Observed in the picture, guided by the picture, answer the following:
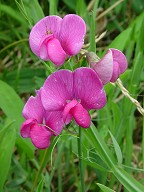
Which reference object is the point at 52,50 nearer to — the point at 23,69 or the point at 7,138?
the point at 7,138

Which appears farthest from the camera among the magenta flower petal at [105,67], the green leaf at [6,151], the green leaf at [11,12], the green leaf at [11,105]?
the green leaf at [11,12]

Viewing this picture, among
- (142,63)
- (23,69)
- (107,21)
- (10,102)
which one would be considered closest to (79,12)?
(142,63)

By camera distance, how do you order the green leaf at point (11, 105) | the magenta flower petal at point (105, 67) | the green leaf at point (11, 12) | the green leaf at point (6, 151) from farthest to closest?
the green leaf at point (11, 12)
the green leaf at point (11, 105)
the green leaf at point (6, 151)
the magenta flower petal at point (105, 67)

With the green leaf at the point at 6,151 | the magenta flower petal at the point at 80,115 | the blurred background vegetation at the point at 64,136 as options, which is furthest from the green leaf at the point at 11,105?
the magenta flower petal at the point at 80,115

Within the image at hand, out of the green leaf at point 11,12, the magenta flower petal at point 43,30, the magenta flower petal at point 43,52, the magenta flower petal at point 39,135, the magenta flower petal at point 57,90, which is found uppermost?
the magenta flower petal at point 43,30

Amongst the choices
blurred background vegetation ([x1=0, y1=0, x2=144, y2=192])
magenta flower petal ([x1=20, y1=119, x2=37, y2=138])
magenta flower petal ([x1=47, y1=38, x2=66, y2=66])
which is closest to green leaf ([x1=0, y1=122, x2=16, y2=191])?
blurred background vegetation ([x1=0, y1=0, x2=144, y2=192])

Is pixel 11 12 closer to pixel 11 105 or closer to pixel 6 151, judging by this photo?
pixel 11 105

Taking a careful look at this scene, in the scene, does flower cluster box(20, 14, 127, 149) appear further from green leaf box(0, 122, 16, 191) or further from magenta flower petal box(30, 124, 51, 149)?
green leaf box(0, 122, 16, 191)

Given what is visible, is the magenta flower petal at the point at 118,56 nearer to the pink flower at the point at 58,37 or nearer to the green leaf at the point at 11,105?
the pink flower at the point at 58,37
